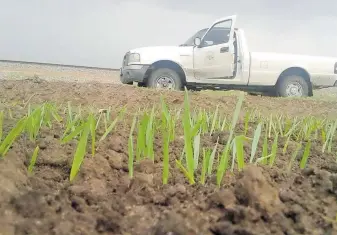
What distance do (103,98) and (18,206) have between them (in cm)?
838

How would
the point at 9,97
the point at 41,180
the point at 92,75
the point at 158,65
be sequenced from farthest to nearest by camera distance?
the point at 92,75 < the point at 158,65 < the point at 9,97 < the point at 41,180

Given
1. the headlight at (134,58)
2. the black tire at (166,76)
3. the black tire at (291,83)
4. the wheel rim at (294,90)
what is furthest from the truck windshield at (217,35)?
the wheel rim at (294,90)

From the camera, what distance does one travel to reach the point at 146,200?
117 cm

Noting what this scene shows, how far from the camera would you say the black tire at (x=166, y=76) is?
36.4 feet

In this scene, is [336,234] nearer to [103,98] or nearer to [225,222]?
[225,222]

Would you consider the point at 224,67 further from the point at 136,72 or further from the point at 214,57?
the point at 136,72

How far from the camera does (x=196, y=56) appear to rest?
37.3 feet

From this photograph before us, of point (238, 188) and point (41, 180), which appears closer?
point (238, 188)

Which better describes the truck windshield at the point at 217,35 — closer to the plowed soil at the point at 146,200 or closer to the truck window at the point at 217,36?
the truck window at the point at 217,36

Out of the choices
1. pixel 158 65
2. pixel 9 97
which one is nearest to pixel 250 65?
pixel 158 65

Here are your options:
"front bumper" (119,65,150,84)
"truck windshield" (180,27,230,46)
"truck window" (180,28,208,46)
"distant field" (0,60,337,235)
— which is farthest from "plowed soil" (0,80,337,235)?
"truck window" (180,28,208,46)

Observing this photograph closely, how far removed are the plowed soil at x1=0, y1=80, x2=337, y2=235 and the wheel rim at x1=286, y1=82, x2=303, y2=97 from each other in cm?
1079

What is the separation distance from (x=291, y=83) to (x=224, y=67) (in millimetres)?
2097

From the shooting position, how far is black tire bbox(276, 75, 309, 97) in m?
12.0
